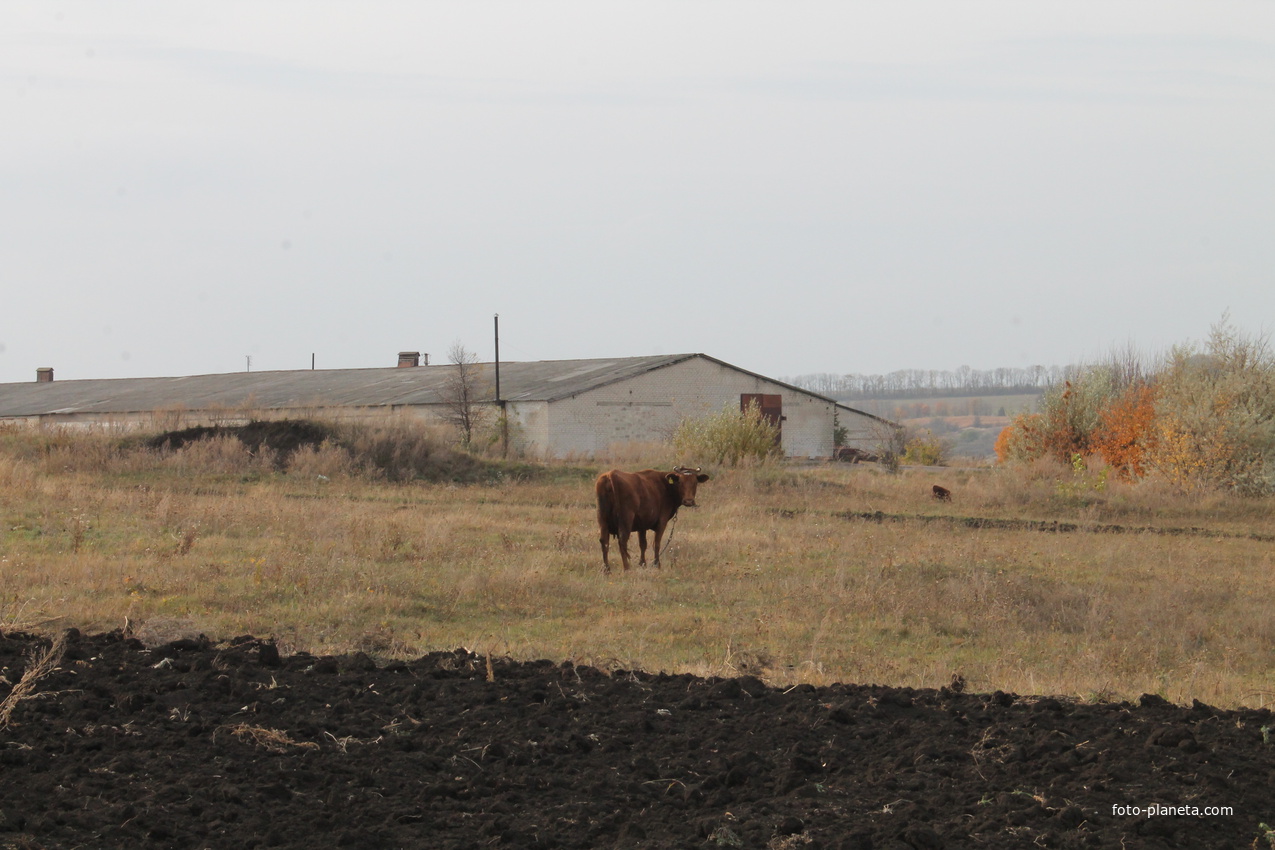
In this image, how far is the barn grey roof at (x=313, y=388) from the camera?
49.8m

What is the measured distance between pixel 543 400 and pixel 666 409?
6675mm

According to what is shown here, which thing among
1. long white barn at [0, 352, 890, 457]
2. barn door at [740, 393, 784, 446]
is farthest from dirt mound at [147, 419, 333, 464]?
barn door at [740, 393, 784, 446]

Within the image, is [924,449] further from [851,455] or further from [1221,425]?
[1221,425]

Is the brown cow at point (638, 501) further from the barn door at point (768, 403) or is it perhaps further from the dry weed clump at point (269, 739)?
the barn door at point (768, 403)

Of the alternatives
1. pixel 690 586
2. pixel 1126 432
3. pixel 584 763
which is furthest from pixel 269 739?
pixel 1126 432

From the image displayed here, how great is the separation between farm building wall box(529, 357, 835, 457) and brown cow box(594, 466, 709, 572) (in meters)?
27.2

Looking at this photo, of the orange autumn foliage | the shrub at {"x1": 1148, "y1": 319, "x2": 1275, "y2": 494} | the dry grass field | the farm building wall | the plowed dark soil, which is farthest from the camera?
the farm building wall

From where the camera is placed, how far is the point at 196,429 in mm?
31531

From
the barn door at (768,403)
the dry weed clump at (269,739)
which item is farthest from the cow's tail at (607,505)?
the barn door at (768,403)

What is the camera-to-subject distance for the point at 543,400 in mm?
45156

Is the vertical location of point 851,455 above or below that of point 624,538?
below

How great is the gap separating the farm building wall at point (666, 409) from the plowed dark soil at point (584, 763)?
3575 cm

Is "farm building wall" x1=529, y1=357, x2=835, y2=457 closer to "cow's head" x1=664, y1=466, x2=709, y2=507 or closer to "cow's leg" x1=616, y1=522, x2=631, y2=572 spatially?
"cow's head" x1=664, y1=466, x2=709, y2=507

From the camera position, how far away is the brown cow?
47.9ft
